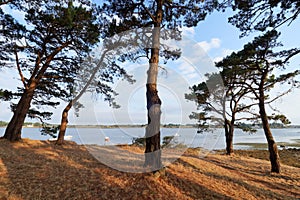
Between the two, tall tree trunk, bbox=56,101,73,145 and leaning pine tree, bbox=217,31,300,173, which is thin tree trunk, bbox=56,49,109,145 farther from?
leaning pine tree, bbox=217,31,300,173

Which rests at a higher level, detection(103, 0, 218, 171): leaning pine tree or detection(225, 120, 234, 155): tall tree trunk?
detection(103, 0, 218, 171): leaning pine tree

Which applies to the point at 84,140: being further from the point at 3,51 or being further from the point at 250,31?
the point at 250,31

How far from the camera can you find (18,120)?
9.11m

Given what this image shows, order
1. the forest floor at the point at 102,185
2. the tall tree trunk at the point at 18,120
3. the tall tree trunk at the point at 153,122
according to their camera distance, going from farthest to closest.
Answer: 1. the tall tree trunk at the point at 18,120
2. the tall tree trunk at the point at 153,122
3. the forest floor at the point at 102,185

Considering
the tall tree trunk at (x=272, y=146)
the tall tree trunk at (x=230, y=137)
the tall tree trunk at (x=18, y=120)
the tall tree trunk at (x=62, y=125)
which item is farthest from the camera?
the tall tree trunk at (x=230, y=137)

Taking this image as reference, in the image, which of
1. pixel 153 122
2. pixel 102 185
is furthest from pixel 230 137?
pixel 102 185

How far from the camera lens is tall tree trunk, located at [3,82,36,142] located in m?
8.90

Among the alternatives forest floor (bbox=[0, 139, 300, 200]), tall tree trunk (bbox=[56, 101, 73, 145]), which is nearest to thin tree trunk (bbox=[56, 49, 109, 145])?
tall tree trunk (bbox=[56, 101, 73, 145])

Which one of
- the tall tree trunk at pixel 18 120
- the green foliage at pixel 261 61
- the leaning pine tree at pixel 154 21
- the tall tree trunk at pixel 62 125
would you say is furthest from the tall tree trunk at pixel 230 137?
the tall tree trunk at pixel 18 120

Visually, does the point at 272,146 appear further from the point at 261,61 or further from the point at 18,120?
the point at 18,120

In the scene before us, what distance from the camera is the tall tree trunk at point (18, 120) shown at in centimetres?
890

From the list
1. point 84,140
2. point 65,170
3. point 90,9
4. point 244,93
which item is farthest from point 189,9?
point 84,140

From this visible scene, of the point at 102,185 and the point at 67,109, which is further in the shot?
the point at 67,109

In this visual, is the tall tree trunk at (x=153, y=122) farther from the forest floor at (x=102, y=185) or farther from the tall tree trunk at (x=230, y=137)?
the tall tree trunk at (x=230, y=137)
